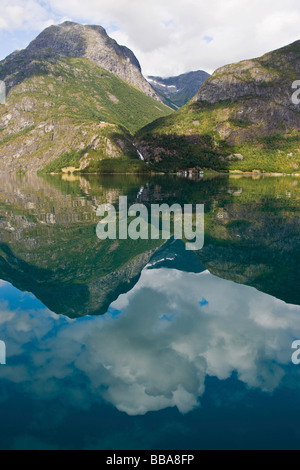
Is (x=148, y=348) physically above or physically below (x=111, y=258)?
below

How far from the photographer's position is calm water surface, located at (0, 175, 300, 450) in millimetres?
7168

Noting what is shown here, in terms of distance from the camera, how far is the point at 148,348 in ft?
34.1

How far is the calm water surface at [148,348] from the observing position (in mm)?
7168

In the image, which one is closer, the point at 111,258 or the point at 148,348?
the point at 148,348

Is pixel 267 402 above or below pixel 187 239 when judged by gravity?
below

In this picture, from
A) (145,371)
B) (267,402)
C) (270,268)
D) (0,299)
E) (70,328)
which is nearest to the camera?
(267,402)

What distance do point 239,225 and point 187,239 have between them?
7.48 metres

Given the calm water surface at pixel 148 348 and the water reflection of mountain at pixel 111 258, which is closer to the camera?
the calm water surface at pixel 148 348

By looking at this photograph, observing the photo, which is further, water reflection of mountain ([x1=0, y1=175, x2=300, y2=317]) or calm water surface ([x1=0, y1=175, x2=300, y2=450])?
water reflection of mountain ([x1=0, y1=175, x2=300, y2=317])

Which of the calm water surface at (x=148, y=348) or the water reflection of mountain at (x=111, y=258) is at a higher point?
the water reflection of mountain at (x=111, y=258)

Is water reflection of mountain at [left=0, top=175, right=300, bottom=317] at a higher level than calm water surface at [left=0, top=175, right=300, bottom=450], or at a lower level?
higher

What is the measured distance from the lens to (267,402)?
8.02 metres

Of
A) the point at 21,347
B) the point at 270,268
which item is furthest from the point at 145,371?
the point at 270,268
